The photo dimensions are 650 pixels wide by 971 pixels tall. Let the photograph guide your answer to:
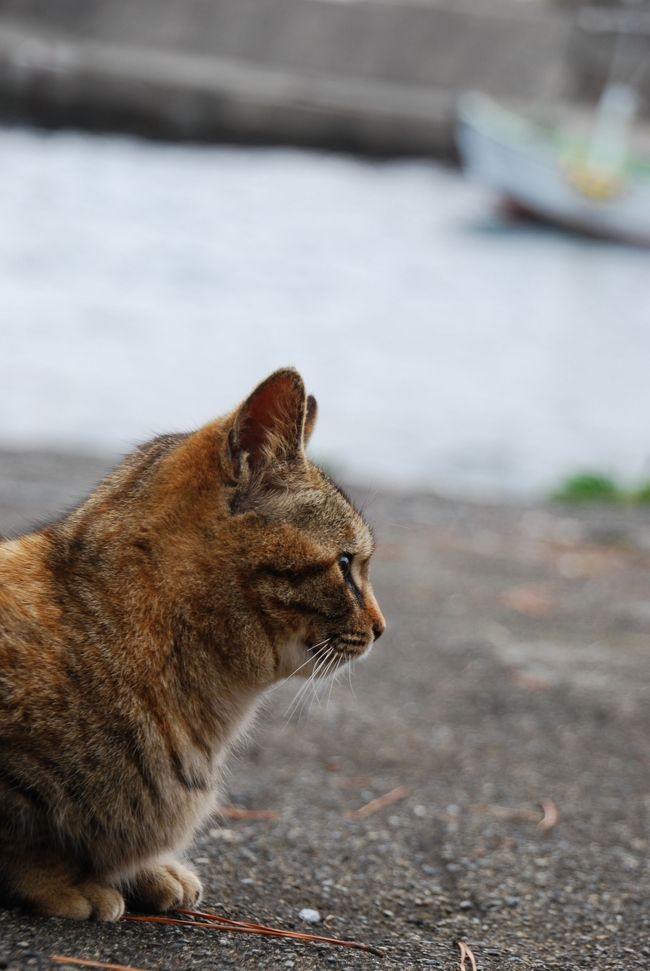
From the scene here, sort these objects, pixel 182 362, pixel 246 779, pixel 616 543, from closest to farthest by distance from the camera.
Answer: pixel 246 779
pixel 616 543
pixel 182 362

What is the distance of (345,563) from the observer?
2.42 metres

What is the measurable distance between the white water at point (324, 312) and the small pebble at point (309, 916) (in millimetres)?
5039

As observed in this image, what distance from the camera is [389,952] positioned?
2.39m

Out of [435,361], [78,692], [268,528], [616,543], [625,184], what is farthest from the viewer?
[625,184]

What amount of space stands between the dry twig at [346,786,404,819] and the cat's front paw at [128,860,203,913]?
1031mm

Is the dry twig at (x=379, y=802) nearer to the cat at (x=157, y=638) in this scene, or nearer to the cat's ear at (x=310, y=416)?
the cat at (x=157, y=638)

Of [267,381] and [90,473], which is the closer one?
[267,381]

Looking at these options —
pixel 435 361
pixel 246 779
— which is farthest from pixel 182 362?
→ pixel 246 779

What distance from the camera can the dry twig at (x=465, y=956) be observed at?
2342mm

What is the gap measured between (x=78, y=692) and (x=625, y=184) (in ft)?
86.5

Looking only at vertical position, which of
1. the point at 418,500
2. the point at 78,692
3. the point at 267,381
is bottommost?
the point at 418,500

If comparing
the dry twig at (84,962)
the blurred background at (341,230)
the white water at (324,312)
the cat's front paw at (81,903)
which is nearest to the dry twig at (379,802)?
the cat's front paw at (81,903)

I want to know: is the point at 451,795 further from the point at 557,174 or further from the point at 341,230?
the point at 557,174

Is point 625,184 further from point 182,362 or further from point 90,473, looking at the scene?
point 90,473
